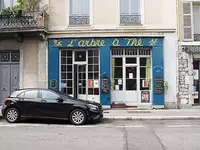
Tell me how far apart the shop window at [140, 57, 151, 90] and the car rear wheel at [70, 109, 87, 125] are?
5870mm

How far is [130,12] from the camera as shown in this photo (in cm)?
1541

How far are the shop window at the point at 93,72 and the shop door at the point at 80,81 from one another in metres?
0.34

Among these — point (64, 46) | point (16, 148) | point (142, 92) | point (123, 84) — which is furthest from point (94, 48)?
point (16, 148)

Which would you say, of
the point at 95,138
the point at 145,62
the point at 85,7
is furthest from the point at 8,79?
the point at 95,138

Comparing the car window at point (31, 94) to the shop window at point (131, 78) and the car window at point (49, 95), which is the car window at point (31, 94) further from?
the shop window at point (131, 78)

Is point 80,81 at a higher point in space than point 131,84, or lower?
higher

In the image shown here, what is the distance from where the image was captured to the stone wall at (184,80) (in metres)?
14.9

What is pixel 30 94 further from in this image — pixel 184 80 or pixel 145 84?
pixel 184 80

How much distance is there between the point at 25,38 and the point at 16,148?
397 inches

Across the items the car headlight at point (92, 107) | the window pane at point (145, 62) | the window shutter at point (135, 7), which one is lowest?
the car headlight at point (92, 107)

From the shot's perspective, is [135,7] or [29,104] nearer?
[29,104]

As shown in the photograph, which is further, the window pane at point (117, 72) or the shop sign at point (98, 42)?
the window pane at point (117, 72)

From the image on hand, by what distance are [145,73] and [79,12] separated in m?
5.25

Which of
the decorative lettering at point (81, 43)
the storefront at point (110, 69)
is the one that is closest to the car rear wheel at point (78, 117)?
the storefront at point (110, 69)
